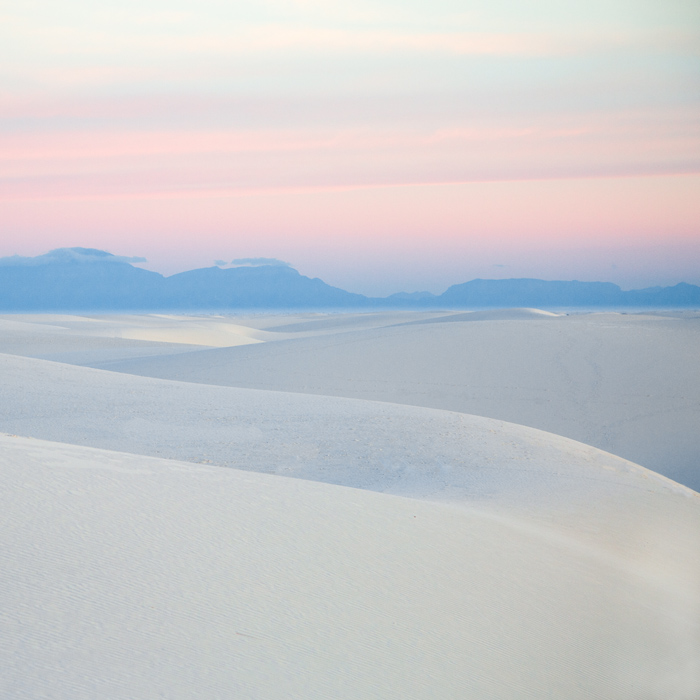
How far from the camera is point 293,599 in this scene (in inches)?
122

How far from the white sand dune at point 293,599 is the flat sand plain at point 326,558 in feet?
0.04

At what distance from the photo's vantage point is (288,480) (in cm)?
530

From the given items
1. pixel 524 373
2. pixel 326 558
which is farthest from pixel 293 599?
pixel 524 373

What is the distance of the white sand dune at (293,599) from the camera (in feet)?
8.15

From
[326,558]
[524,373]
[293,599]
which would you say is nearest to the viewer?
[293,599]

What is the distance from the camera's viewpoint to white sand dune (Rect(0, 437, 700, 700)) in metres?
2.48

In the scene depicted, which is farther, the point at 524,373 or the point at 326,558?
the point at 524,373

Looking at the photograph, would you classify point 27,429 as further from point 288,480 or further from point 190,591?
point 190,591

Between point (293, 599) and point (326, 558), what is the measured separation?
21.0 inches

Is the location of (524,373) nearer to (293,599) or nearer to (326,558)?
(326,558)

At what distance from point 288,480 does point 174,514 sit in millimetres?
1562

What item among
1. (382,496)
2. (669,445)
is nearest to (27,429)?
(382,496)

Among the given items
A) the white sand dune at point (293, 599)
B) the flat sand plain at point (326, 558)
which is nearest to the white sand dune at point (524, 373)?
the flat sand plain at point (326, 558)

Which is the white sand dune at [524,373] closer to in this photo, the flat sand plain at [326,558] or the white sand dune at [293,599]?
the flat sand plain at [326,558]
